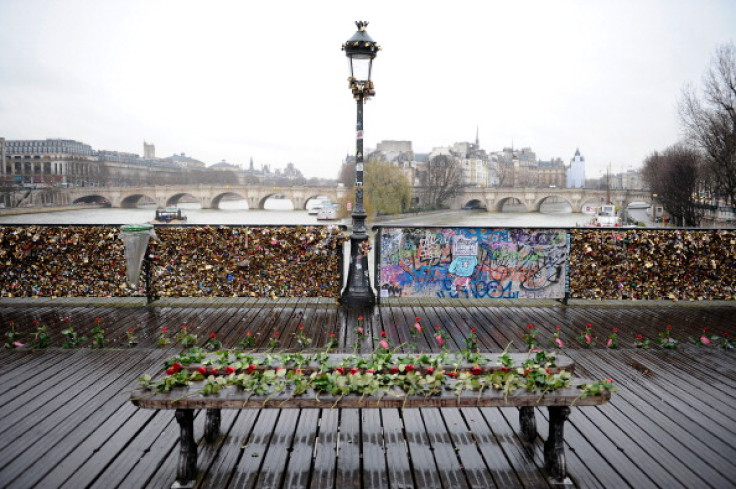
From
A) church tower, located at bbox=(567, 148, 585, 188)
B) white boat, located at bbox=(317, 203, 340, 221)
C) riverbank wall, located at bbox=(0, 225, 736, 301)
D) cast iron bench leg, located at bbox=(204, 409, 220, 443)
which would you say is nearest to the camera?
cast iron bench leg, located at bbox=(204, 409, 220, 443)

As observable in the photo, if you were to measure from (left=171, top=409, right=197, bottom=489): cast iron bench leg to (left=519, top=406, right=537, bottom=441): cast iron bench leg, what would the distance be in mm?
2363

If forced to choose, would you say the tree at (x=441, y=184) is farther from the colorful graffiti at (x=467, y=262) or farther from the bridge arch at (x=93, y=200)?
the colorful graffiti at (x=467, y=262)

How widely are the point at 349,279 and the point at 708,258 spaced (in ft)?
19.0

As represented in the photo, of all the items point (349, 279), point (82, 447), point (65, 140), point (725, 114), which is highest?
point (65, 140)

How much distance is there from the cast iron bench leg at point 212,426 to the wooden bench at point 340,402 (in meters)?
0.39

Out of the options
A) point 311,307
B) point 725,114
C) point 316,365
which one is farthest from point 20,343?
point 725,114

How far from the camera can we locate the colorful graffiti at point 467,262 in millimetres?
8023

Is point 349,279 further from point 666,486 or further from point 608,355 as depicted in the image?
point 666,486

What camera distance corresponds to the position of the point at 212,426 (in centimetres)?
376

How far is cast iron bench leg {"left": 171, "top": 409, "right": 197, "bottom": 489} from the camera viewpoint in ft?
10.4

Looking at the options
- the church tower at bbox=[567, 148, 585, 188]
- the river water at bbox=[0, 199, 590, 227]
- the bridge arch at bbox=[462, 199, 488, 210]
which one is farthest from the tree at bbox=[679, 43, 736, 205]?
the church tower at bbox=[567, 148, 585, 188]

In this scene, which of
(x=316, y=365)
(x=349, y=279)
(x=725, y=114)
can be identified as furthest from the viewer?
(x=725, y=114)

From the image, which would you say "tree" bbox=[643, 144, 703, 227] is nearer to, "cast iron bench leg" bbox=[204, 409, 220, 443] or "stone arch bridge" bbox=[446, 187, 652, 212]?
"stone arch bridge" bbox=[446, 187, 652, 212]

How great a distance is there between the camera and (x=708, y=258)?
322 inches
